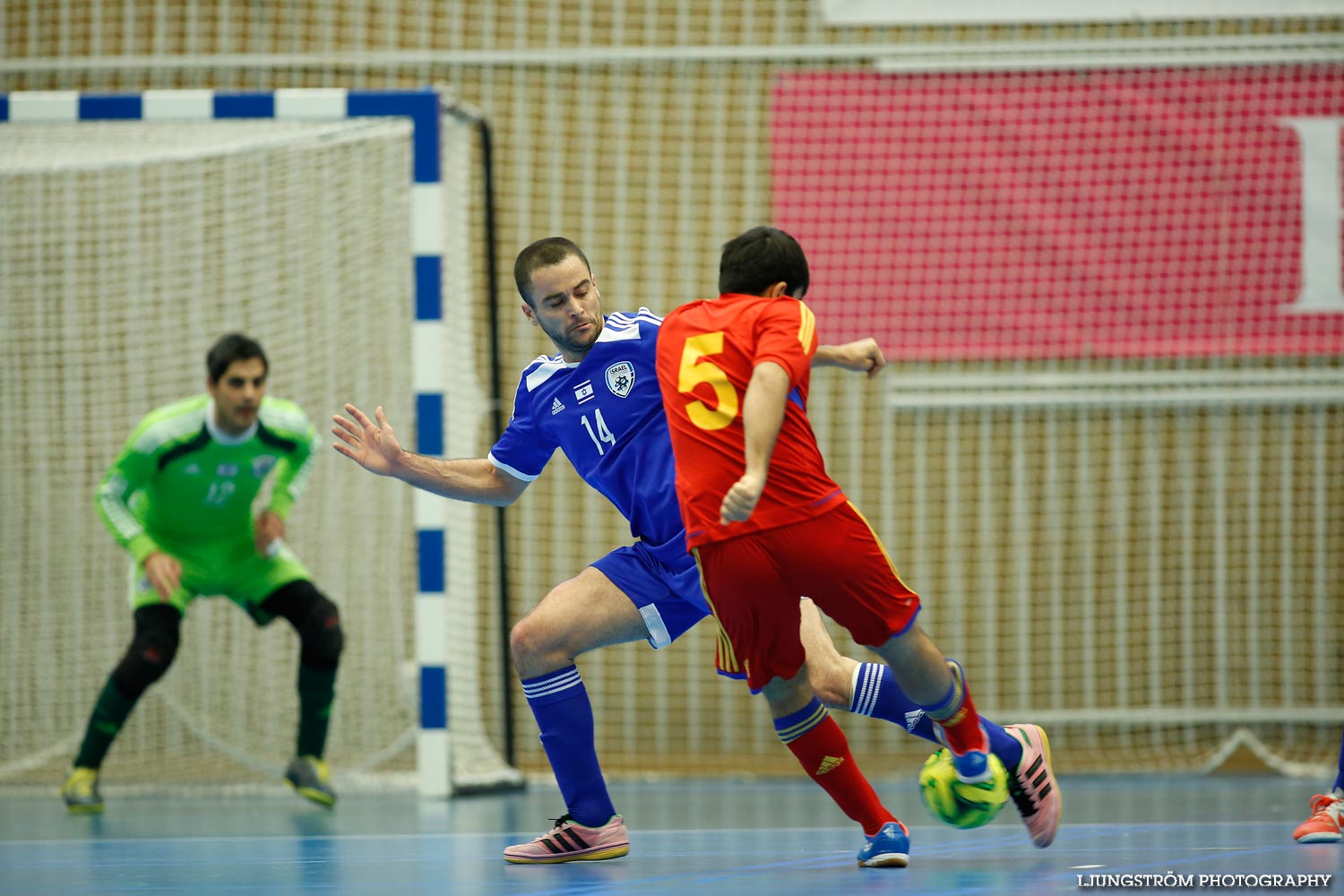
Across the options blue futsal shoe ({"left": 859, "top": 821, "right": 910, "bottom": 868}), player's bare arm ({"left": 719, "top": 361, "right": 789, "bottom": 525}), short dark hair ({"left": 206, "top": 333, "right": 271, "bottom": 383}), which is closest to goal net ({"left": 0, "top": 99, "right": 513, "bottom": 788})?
short dark hair ({"left": 206, "top": 333, "right": 271, "bottom": 383})

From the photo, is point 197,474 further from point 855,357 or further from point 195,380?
point 855,357

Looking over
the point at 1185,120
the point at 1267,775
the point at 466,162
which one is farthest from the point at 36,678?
the point at 1185,120

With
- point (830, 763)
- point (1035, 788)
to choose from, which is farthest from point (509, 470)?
point (1035, 788)

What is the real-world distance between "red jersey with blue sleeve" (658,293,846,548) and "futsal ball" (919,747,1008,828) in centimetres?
65

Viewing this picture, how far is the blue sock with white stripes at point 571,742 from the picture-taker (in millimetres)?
3936

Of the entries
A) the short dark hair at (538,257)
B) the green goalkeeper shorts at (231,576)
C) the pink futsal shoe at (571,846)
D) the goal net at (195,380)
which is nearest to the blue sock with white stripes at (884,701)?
the pink futsal shoe at (571,846)

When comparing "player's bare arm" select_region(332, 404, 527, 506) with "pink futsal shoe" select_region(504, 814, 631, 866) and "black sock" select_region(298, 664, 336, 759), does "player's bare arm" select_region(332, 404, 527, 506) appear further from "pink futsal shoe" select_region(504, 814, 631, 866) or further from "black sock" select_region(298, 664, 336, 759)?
"black sock" select_region(298, 664, 336, 759)

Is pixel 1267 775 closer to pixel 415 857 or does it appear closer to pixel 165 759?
pixel 415 857

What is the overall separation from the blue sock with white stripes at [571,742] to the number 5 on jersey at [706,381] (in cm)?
90

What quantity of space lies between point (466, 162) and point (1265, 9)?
426cm

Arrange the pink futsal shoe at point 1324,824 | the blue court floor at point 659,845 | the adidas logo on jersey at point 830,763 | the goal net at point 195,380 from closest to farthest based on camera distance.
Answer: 1. the blue court floor at point 659,845
2. the adidas logo on jersey at point 830,763
3. the pink futsal shoe at point 1324,824
4. the goal net at point 195,380

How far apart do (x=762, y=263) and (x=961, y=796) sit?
1280mm

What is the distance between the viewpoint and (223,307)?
26.2 feet

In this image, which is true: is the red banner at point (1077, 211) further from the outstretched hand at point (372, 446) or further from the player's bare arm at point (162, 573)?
the outstretched hand at point (372, 446)
